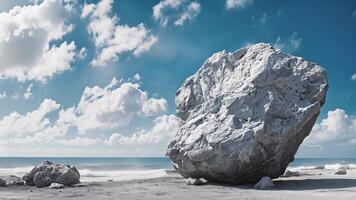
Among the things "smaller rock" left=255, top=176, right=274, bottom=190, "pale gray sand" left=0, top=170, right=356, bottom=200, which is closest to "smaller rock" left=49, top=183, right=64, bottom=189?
"pale gray sand" left=0, top=170, right=356, bottom=200

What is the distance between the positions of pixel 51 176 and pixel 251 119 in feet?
35.5

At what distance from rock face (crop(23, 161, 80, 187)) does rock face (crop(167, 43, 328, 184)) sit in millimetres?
5563

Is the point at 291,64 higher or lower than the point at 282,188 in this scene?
higher

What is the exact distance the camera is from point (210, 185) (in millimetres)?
21734

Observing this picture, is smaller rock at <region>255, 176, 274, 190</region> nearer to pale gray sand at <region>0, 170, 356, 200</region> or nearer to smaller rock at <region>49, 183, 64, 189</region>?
pale gray sand at <region>0, 170, 356, 200</region>

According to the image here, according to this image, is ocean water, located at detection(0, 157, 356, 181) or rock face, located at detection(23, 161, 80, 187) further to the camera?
ocean water, located at detection(0, 157, 356, 181)

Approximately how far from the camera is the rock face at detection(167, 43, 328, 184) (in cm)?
2114

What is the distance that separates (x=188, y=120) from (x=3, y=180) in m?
10.3

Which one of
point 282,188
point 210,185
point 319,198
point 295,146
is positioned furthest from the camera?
point 295,146

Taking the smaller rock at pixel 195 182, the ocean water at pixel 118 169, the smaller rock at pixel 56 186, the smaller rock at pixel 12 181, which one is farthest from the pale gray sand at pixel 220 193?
the ocean water at pixel 118 169

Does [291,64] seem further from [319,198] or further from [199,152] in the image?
[319,198]

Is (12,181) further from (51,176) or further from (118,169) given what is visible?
(118,169)

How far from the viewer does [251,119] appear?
2155 centimetres

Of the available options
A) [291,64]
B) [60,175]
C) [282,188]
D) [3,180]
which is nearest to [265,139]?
[282,188]
